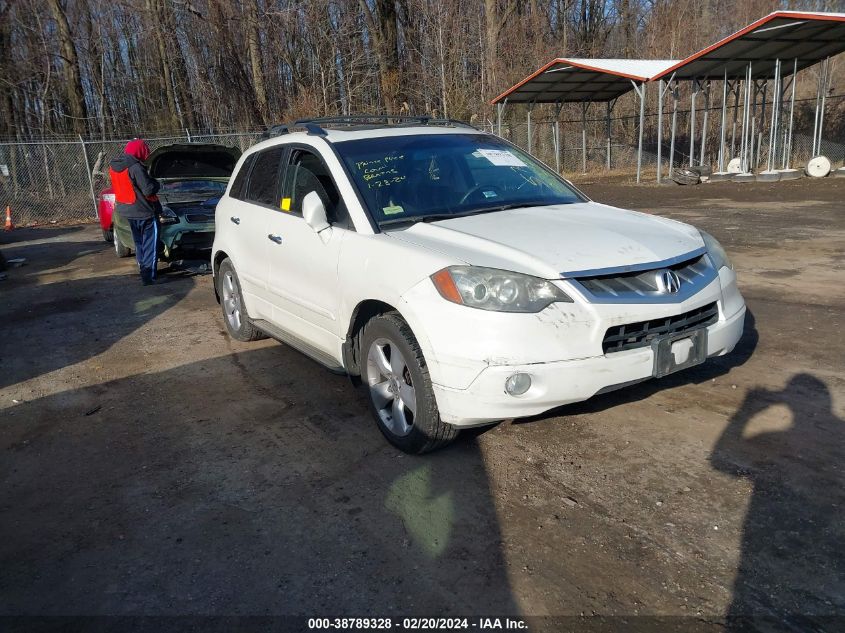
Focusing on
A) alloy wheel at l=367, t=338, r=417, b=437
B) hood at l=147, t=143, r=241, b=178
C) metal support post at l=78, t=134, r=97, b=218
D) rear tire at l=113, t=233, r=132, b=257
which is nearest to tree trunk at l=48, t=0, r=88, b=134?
metal support post at l=78, t=134, r=97, b=218

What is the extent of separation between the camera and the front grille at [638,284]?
3.46 m

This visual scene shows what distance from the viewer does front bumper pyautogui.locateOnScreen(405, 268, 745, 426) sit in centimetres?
332

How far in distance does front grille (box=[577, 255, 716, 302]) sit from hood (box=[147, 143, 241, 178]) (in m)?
8.55

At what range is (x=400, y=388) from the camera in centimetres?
390

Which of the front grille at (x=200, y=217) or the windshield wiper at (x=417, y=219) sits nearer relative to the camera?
the windshield wiper at (x=417, y=219)

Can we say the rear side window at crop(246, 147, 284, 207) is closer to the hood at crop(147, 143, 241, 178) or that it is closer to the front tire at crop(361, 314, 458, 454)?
the front tire at crop(361, 314, 458, 454)

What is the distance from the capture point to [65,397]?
534cm

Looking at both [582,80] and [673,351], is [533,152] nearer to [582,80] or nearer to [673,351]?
[582,80]

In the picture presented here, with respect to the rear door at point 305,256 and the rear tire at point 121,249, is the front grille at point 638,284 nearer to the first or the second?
the rear door at point 305,256

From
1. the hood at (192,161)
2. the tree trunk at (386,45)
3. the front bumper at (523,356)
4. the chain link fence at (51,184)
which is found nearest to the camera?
the front bumper at (523,356)

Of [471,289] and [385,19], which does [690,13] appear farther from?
[471,289]

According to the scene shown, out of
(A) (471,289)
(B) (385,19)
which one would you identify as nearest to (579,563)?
(A) (471,289)

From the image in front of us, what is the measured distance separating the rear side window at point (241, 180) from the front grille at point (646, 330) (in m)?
3.73

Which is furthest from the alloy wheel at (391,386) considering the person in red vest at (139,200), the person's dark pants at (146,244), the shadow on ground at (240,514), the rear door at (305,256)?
the person's dark pants at (146,244)
